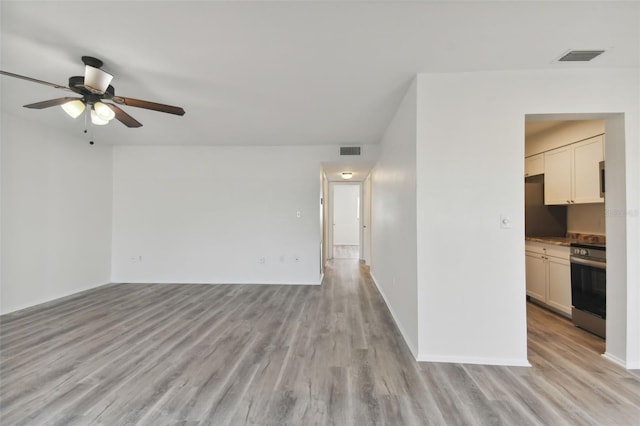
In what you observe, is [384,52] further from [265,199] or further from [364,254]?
[364,254]

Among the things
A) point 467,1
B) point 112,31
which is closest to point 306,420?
point 467,1

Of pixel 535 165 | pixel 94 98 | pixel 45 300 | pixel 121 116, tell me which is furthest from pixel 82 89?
pixel 535 165

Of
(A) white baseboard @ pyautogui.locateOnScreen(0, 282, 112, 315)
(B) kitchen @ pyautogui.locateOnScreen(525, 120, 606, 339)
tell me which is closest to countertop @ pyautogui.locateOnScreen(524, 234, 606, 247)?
(B) kitchen @ pyautogui.locateOnScreen(525, 120, 606, 339)

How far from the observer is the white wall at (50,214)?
11.5ft

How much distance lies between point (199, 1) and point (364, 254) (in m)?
6.54

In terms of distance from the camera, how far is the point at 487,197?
2285 millimetres

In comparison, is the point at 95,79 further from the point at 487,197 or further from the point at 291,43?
the point at 487,197

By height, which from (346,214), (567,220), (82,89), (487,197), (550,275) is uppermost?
(82,89)

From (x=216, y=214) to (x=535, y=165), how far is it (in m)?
5.41

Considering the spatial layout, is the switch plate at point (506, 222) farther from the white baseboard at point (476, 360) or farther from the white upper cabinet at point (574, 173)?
the white upper cabinet at point (574, 173)

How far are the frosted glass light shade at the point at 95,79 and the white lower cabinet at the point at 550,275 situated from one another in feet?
16.4

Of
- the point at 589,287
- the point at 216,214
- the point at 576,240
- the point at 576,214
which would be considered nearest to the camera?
the point at 589,287

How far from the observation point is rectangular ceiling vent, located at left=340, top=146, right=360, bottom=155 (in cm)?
490

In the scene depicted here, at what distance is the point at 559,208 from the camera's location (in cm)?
398
